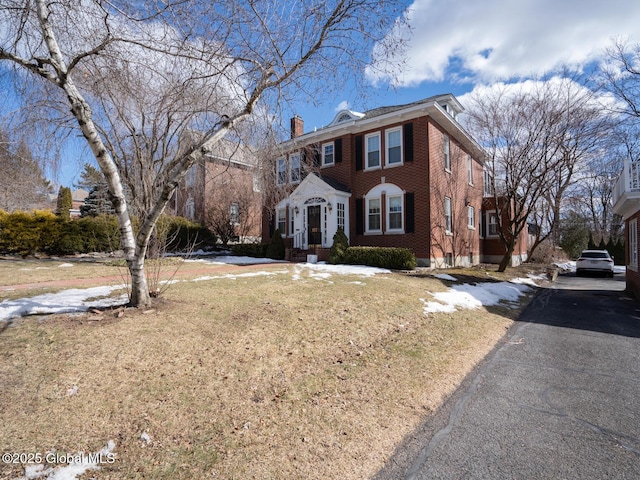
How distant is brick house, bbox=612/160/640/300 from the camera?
33.2 feet

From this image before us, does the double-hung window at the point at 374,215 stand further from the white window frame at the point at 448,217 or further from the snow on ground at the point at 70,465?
the snow on ground at the point at 70,465

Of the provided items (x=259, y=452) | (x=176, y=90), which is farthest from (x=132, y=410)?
(x=176, y=90)

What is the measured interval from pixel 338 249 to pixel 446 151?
7602 millimetres

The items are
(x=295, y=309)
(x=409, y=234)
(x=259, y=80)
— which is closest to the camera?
(x=259, y=80)

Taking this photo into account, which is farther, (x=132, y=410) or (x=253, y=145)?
(x=253, y=145)

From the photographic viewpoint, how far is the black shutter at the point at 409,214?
15.0m

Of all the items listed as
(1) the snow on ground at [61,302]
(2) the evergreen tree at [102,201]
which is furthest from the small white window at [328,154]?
(1) the snow on ground at [61,302]

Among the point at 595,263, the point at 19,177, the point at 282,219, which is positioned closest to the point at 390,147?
the point at 282,219

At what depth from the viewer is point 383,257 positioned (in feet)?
43.6

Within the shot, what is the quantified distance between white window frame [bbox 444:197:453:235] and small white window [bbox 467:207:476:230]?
Answer: 324 centimetres

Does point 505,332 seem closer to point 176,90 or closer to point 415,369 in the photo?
point 415,369

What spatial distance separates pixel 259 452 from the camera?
2707mm

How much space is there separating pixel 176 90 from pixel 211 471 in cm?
655

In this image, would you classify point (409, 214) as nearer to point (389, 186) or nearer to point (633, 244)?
point (389, 186)
